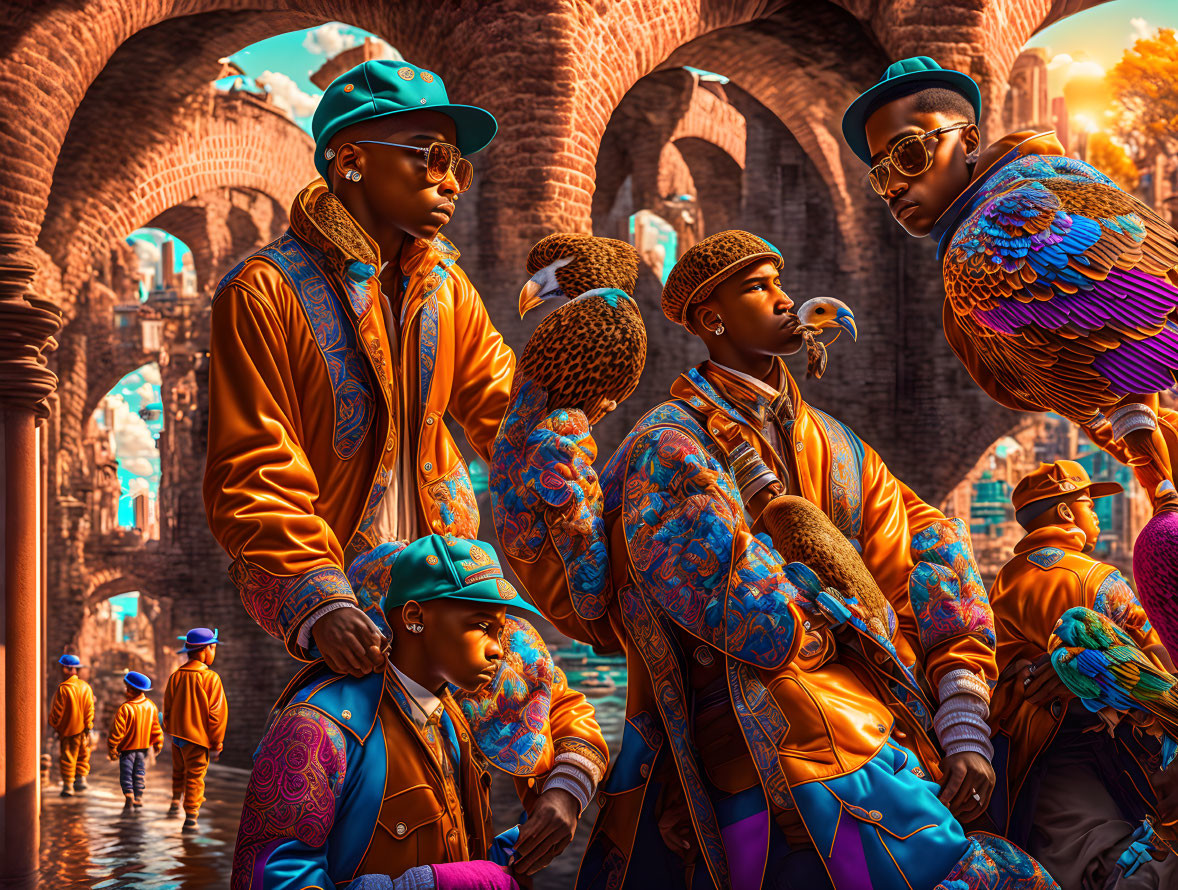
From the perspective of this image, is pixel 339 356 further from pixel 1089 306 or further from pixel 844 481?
pixel 1089 306

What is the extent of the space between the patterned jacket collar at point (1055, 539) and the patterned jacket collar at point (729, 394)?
1.39 metres

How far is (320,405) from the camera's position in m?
2.82

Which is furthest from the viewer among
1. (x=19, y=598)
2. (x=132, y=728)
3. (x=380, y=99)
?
(x=132, y=728)

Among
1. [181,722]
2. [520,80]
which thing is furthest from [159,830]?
[520,80]

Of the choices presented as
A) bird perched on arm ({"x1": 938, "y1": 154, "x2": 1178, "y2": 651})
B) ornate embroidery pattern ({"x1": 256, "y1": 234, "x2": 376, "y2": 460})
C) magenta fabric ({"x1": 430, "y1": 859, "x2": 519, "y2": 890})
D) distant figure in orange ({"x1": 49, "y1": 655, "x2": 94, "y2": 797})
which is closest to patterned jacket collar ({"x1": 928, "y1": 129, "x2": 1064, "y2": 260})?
bird perched on arm ({"x1": 938, "y1": 154, "x2": 1178, "y2": 651})

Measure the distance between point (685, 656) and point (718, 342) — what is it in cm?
78

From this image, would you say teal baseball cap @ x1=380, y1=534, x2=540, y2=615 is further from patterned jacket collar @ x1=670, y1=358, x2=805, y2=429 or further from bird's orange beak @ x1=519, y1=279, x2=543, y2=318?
patterned jacket collar @ x1=670, y1=358, x2=805, y2=429

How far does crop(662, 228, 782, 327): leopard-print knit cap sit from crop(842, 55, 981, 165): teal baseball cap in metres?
0.33

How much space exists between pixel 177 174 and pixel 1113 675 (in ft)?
41.3

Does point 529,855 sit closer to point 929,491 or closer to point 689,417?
point 689,417

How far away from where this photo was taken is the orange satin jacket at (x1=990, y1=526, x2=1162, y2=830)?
3502 millimetres

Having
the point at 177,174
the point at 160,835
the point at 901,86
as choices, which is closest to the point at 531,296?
the point at 901,86

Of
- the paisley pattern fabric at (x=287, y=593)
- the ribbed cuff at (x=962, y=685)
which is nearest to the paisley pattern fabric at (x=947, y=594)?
the ribbed cuff at (x=962, y=685)

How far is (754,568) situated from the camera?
2762 millimetres
